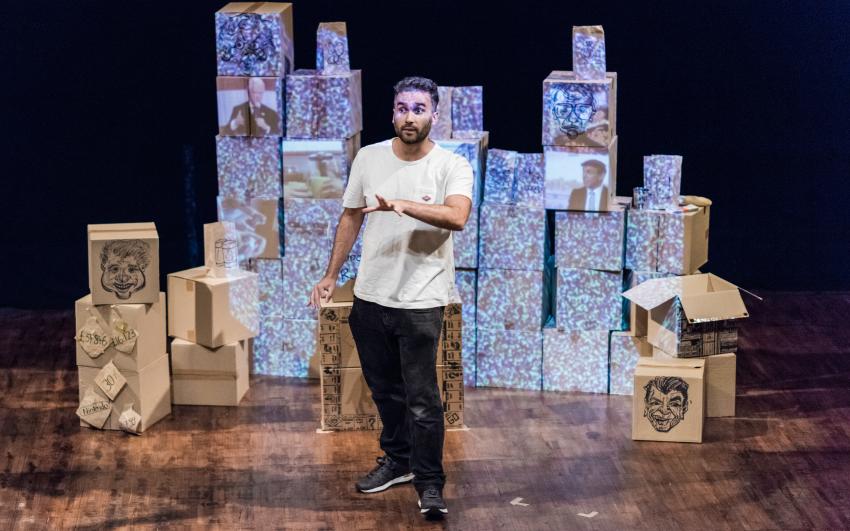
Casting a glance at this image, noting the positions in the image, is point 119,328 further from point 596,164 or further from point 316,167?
point 596,164

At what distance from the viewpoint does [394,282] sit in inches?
176

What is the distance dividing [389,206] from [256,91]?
6.64 feet

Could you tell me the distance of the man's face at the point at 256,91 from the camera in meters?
5.97

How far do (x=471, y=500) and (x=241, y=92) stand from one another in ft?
7.24

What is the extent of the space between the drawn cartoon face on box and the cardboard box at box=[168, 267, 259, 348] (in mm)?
358

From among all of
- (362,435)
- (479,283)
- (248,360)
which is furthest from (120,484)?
(479,283)

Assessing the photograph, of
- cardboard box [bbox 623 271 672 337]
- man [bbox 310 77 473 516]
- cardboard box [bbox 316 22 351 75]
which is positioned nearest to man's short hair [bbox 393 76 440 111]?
man [bbox 310 77 473 516]

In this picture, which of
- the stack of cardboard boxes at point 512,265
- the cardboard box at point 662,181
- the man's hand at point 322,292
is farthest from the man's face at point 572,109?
→ the man's hand at point 322,292

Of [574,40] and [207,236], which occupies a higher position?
[574,40]

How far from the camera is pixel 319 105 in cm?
598

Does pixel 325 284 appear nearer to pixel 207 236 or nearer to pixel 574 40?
pixel 207 236

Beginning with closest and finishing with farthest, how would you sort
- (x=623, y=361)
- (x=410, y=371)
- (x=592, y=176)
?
(x=410, y=371), (x=592, y=176), (x=623, y=361)

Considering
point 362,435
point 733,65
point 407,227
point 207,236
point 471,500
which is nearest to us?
point 407,227

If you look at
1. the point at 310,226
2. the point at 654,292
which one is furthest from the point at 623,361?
the point at 310,226
